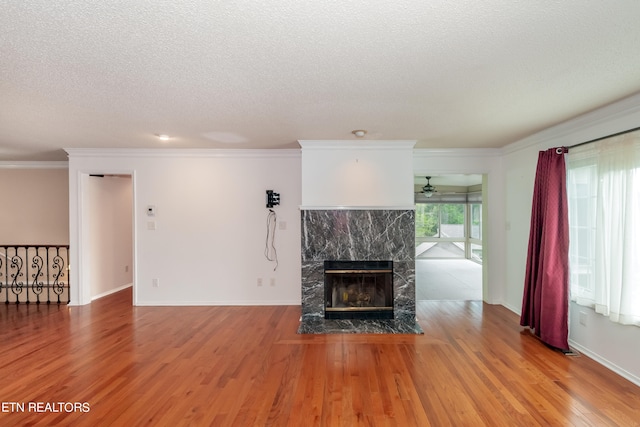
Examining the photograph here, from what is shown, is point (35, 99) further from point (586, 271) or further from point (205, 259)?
point (586, 271)

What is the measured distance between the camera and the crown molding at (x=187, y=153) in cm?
459

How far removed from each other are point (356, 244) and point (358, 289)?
0.65 metres

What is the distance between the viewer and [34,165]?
18.3 ft

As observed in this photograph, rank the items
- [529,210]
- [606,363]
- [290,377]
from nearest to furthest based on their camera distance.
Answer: [290,377] < [606,363] < [529,210]

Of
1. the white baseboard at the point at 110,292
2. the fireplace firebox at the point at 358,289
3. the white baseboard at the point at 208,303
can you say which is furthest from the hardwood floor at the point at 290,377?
the white baseboard at the point at 110,292

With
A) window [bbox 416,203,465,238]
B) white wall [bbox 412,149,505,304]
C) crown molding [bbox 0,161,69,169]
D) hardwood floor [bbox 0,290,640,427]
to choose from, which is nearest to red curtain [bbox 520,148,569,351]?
hardwood floor [bbox 0,290,640,427]

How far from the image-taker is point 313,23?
155 cm

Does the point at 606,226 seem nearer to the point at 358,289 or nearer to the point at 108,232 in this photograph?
the point at 358,289

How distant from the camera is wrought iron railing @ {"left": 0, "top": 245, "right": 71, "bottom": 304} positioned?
5270 millimetres

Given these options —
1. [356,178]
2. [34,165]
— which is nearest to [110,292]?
[34,165]

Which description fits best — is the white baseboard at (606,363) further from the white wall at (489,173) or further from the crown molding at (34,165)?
the crown molding at (34,165)

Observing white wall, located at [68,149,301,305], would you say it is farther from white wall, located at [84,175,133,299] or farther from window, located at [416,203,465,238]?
window, located at [416,203,465,238]

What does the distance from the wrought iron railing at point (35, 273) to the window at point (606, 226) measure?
24.0ft

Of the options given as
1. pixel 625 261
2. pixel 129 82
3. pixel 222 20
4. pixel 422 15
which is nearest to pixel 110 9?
pixel 222 20
